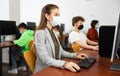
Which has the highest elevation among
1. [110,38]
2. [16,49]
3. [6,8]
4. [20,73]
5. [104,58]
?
[6,8]

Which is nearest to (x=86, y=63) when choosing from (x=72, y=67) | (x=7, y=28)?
(x=72, y=67)

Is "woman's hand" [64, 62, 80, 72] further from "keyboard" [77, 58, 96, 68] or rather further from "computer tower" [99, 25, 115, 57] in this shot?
"computer tower" [99, 25, 115, 57]

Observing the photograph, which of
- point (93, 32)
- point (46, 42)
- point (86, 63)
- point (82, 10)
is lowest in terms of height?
point (93, 32)

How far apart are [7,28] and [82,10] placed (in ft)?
7.37

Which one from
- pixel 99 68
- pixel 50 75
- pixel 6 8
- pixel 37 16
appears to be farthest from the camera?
pixel 37 16

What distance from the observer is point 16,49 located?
4.79 meters

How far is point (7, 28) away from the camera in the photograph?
4.66 meters

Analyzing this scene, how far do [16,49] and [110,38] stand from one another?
302 centimetres

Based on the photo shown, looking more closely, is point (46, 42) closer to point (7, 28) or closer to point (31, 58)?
point (31, 58)


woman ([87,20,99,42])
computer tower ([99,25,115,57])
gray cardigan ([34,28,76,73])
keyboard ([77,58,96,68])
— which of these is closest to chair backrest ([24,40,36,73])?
gray cardigan ([34,28,76,73])

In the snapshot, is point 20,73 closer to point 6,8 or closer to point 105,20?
point 6,8

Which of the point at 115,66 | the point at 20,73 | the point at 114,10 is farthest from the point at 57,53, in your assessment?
the point at 114,10

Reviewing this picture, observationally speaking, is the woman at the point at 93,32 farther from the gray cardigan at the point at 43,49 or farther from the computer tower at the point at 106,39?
the gray cardigan at the point at 43,49

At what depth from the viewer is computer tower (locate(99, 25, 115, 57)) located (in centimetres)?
217
